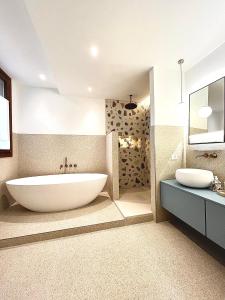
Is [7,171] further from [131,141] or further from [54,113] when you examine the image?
[131,141]

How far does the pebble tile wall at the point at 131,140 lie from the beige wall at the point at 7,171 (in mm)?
2236

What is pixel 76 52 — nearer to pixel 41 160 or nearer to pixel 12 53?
pixel 12 53

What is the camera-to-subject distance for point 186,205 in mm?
1803

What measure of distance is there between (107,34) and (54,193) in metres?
2.40

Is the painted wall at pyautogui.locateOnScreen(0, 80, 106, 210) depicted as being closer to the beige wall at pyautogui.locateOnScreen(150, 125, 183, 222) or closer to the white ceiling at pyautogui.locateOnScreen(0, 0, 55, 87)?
the white ceiling at pyautogui.locateOnScreen(0, 0, 55, 87)

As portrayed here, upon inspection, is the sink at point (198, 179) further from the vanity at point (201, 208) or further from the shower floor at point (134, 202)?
the shower floor at point (134, 202)

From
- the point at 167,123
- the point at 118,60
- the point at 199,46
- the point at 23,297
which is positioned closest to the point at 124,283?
the point at 23,297

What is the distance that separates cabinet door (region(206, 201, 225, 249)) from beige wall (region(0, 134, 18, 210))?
3.20 metres

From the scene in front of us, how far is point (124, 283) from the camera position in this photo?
1.35m

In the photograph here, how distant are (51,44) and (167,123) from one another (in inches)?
79.0

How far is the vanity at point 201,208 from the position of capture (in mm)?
1385

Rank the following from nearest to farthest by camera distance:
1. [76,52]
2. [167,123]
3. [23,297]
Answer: [23,297]
[76,52]
[167,123]

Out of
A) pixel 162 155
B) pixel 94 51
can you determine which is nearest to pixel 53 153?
pixel 94 51

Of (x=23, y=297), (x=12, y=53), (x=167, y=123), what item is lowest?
(x=23, y=297)
